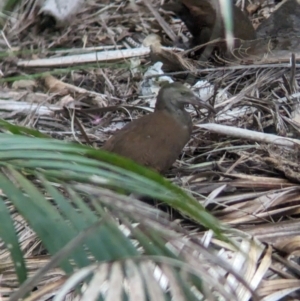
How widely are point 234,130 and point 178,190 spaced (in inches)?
67.2

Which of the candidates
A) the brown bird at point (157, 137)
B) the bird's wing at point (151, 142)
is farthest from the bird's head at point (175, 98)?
the bird's wing at point (151, 142)

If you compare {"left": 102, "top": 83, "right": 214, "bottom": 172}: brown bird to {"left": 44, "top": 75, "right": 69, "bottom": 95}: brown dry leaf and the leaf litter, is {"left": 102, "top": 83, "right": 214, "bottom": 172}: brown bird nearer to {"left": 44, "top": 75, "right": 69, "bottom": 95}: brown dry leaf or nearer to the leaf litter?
the leaf litter

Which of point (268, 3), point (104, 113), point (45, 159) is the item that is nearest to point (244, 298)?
point (45, 159)

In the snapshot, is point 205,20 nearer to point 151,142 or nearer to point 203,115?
point 203,115

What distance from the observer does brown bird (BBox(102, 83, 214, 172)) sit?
9.59 feet

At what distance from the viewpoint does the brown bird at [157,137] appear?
2.92 meters

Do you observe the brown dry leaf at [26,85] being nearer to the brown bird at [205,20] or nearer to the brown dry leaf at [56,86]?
the brown dry leaf at [56,86]

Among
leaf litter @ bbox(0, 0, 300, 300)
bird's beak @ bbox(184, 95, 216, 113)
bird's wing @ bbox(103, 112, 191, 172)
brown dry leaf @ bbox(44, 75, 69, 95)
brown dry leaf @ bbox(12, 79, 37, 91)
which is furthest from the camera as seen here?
brown dry leaf @ bbox(12, 79, 37, 91)

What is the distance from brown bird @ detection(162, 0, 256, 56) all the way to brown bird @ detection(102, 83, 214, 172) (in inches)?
41.5

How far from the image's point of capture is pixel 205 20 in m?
4.32

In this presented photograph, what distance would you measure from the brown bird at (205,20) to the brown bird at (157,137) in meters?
1.05

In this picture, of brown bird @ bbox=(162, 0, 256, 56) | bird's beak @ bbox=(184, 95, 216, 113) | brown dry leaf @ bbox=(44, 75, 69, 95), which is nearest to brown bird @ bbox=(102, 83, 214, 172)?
bird's beak @ bbox=(184, 95, 216, 113)

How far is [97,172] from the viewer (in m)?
1.35

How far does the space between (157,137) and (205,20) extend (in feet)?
4.95
